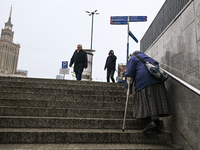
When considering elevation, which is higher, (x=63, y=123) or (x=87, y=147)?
(x=63, y=123)

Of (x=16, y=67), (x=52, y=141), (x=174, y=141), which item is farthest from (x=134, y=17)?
(x=16, y=67)

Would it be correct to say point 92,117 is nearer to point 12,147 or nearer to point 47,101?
point 47,101

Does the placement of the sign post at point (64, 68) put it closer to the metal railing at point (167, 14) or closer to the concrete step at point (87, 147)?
the metal railing at point (167, 14)

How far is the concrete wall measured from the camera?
Result: 2.42 metres

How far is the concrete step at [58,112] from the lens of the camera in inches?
131

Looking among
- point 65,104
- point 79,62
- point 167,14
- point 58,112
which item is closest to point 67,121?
point 58,112

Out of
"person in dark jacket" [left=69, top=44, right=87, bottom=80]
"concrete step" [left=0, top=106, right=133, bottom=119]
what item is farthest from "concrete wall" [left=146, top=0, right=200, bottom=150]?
"person in dark jacket" [left=69, top=44, right=87, bottom=80]

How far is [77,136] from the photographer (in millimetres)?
2779

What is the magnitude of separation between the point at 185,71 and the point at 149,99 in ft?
2.37

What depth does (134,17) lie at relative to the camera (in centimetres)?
725

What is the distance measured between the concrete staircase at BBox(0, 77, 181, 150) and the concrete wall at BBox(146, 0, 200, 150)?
274 mm

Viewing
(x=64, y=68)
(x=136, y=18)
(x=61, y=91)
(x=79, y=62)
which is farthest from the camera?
(x=64, y=68)

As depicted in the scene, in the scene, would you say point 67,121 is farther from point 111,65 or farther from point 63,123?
point 111,65

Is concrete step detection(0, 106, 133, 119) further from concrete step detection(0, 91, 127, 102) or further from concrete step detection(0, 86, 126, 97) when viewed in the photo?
concrete step detection(0, 86, 126, 97)
